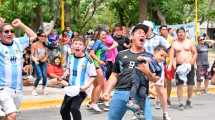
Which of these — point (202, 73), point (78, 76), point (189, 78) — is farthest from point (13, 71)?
point (202, 73)

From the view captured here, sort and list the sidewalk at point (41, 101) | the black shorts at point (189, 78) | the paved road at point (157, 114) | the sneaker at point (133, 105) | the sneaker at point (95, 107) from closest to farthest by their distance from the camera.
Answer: the sneaker at point (133, 105) → the paved road at point (157, 114) → the sneaker at point (95, 107) → the black shorts at point (189, 78) → the sidewalk at point (41, 101)

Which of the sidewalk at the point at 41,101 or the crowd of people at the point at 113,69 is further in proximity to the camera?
the sidewalk at the point at 41,101

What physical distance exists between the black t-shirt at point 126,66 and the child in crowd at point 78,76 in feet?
4.67

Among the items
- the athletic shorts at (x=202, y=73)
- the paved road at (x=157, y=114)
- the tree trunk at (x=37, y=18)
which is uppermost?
the tree trunk at (x=37, y=18)

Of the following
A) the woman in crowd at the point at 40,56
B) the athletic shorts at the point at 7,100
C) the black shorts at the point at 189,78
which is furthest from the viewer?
the woman in crowd at the point at 40,56

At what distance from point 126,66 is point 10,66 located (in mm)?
1663

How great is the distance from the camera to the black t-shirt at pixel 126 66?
6848mm

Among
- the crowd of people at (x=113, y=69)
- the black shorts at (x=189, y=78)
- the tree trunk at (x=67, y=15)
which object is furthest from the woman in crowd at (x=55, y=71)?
the tree trunk at (x=67, y=15)

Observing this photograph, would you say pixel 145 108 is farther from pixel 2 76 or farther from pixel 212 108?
pixel 212 108

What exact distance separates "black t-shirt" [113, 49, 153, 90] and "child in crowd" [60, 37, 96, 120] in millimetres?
1423

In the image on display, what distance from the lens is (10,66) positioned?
7.69 metres

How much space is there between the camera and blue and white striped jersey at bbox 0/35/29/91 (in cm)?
765

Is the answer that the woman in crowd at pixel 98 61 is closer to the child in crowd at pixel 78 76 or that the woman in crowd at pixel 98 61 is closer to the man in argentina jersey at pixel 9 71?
the child in crowd at pixel 78 76

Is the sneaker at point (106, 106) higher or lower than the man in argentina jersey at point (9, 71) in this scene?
lower
